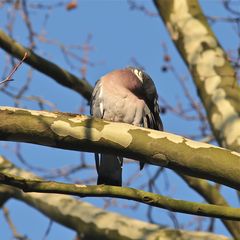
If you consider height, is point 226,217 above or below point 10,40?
below

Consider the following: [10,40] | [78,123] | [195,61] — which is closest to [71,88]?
[10,40]

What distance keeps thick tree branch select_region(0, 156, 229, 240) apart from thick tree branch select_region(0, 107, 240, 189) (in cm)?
154

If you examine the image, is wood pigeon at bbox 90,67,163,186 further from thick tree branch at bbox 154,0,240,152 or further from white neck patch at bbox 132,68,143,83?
thick tree branch at bbox 154,0,240,152

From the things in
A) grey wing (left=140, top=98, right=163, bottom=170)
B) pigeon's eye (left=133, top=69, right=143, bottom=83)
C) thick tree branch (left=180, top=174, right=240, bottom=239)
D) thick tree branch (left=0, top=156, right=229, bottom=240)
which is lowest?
thick tree branch (left=0, top=156, right=229, bottom=240)

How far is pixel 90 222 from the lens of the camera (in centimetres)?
387

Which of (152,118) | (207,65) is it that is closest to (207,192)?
(152,118)

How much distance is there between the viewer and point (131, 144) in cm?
225

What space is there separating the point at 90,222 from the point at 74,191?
184 centimetres

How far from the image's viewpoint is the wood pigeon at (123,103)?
141 inches

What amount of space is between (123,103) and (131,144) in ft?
4.48

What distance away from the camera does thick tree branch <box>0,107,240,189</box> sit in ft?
7.25

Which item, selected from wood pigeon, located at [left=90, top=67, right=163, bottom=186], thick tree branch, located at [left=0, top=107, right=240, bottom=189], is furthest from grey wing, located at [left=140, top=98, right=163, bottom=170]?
thick tree branch, located at [left=0, top=107, right=240, bottom=189]

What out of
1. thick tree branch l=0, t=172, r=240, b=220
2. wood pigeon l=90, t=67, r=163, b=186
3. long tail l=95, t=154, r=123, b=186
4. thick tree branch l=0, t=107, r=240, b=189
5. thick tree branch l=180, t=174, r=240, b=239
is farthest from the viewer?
thick tree branch l=180, t=174, r=240, b=239

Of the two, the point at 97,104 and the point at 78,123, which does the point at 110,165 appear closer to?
the point at 97,104
